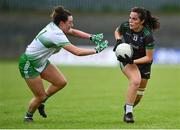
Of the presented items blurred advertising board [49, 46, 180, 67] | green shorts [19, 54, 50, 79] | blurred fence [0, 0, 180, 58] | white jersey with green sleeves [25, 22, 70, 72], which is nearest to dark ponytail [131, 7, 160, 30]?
white jersey with green sleeves [25, 22, 70, 72]

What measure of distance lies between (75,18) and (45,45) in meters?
37.0

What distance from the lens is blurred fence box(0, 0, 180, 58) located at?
48406mm

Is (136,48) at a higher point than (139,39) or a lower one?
lower

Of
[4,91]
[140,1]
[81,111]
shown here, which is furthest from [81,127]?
[140,1]

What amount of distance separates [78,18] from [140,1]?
4.71 meters

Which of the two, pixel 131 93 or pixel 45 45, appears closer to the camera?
pixel 45 45

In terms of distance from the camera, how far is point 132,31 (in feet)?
40.5

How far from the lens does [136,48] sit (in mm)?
12312

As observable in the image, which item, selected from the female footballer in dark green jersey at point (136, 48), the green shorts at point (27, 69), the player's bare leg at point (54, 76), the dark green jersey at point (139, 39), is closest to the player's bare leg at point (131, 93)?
the female footballer in dark green jersey at point (136, 48)

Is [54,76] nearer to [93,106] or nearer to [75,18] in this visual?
[93,106]

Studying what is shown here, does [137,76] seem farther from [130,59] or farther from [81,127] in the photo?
[81,127]

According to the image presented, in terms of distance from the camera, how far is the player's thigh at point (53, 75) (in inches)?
480

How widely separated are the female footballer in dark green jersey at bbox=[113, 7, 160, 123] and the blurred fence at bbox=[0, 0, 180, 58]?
35660 mm

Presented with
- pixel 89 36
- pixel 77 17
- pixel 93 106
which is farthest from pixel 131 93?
pixel 77 17
